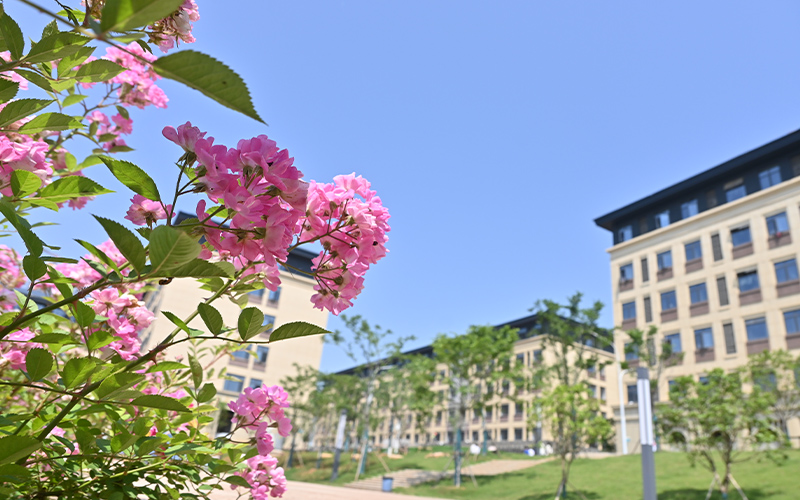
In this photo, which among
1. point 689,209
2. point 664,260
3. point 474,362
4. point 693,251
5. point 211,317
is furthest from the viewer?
point 664,260

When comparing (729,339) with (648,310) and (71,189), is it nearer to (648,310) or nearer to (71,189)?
(648,310)

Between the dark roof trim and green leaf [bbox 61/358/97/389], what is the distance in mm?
30498

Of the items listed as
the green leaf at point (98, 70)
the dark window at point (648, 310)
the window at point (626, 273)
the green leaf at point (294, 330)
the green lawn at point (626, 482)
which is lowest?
the green lawn at point (626, 482)

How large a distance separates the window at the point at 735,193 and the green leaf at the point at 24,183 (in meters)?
31.9

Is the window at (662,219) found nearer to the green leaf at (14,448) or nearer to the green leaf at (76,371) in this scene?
the green leaf at (76,371)

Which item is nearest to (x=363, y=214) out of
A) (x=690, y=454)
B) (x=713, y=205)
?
(x=690, y=454)

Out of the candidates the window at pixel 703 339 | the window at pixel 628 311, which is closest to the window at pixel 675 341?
the window at pixel 703 339

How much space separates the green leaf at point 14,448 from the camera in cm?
83

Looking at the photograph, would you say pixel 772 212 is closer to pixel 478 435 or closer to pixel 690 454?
pixel 690 454

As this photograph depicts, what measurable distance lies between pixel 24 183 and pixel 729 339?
1188 inches

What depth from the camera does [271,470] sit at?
198 cm

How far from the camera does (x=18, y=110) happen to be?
96 centimetres

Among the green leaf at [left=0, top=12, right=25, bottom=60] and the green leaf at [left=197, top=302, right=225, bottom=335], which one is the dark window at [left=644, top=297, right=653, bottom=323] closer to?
the green leaf at [left=197, top=302, right=225, bottom=335]

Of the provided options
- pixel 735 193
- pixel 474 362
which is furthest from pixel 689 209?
pixel 474 362
